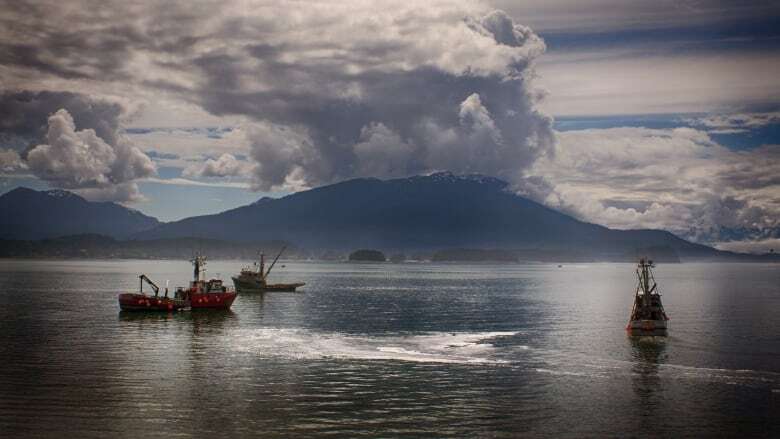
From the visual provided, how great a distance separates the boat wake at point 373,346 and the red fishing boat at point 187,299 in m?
33.0

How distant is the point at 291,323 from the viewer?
12594 centimetres

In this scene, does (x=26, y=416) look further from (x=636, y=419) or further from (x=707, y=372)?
(x=707, y=372)

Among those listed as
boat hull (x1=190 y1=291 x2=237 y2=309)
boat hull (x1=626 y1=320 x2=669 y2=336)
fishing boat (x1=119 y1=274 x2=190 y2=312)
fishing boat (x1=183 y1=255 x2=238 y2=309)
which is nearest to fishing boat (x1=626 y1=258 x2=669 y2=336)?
boat hull (x1=626 y1=320 x2=669 y2=336)

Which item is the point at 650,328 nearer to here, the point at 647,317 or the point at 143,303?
the point at 647,317

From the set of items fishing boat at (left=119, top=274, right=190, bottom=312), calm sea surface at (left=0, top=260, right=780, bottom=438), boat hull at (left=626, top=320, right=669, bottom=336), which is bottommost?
calm sea surface at (left=0, top=260, right=780, bottom=438)

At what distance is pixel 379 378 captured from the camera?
71.6 meters

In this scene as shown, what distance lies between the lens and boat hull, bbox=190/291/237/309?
14462 centimetres

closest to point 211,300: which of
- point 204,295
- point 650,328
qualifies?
point 204,295

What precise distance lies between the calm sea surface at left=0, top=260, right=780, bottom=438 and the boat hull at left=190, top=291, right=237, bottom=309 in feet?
36.6

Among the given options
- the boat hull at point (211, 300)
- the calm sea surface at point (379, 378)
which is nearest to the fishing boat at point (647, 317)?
the calm sea surface at point (379, 378)

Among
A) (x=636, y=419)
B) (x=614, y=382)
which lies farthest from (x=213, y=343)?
(x=636, y=419)

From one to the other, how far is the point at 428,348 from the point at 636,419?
39892mm

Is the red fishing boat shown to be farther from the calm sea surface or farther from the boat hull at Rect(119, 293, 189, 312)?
the calm sea surface

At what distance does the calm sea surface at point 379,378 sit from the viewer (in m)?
54.2
